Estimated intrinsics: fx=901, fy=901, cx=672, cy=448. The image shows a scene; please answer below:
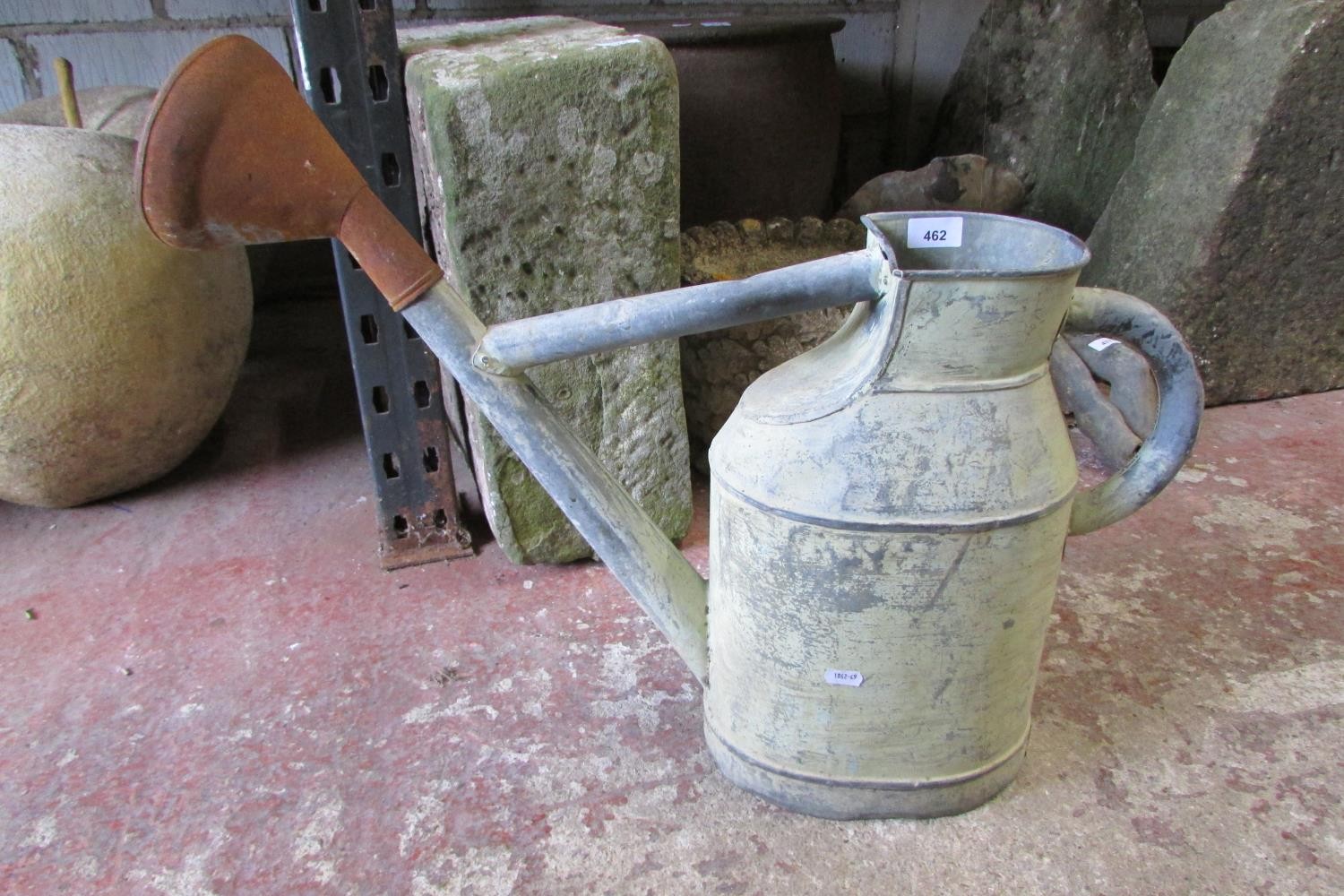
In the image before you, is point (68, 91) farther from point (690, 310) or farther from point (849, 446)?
point (849, 446)

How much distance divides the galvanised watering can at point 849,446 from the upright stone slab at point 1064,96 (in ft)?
5.80

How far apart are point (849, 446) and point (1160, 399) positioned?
0.36 metres

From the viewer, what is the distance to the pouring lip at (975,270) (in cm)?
79

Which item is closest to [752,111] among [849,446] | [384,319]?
[384,319]

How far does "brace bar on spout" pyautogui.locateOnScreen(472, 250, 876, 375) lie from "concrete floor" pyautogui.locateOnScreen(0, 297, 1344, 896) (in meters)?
0.54

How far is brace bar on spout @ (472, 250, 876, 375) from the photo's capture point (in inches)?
33.4

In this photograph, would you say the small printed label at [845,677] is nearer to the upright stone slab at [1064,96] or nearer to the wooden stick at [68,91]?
the wooden stick at [68,91]

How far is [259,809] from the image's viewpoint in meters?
1.04

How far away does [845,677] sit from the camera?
933mm

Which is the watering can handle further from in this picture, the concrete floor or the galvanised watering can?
the concrete floor

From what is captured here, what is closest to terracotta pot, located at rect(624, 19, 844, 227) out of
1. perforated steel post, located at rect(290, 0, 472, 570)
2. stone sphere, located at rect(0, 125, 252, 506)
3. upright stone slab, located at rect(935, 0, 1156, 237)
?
upright stone slab, located at rect(935, 0, 1156, 237)

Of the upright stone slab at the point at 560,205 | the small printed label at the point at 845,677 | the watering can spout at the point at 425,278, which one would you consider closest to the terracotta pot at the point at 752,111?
the upright stone slab at the point at 560,205

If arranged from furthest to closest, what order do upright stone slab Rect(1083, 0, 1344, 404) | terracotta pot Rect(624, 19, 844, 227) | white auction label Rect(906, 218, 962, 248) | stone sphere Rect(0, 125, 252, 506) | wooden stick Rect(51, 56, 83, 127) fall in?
terracotta pot Rect(624, 19, 844, 227) → upright stone slab Rect(1083, 0, 1344, 404) → wooden stick Rect(51, 56, 83, 127) → stone sphere Rect(0, 125, 252, 506) → white auction label Rect(906, 218, 962, 248)

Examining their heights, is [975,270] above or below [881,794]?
above
